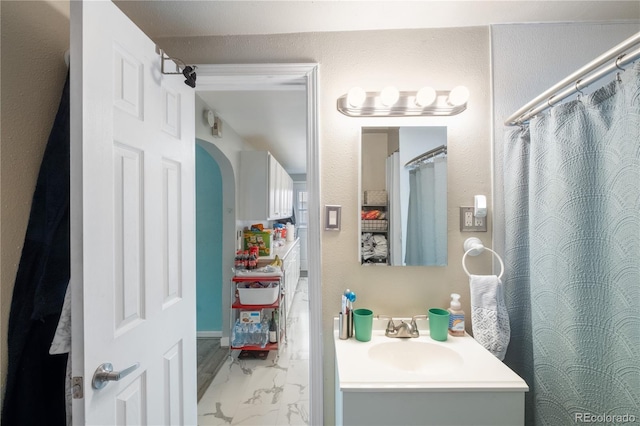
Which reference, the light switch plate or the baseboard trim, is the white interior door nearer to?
the light switch plate

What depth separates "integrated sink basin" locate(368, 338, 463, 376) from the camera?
1138 millimetres

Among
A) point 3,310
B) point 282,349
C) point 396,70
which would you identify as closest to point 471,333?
point 396,70

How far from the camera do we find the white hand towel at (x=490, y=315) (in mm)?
1131

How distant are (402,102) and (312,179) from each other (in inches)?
21.6

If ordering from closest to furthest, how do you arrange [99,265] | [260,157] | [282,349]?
[99,265] < [282,349] < [260,157]

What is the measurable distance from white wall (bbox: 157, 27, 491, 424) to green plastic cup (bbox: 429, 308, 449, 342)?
10cm

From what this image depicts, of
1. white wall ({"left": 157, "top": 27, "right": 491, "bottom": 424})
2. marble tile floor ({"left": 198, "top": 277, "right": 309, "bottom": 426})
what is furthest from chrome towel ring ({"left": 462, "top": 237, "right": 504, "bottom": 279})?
marble tile floor ({"left": 198, "top": 277, "right": 309, "bottom": 426})

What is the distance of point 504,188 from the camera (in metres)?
1.25

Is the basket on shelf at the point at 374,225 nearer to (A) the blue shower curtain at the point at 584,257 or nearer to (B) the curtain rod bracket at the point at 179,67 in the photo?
(A) the blue shower curtain at the point at 584,257

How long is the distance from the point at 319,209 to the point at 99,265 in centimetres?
83

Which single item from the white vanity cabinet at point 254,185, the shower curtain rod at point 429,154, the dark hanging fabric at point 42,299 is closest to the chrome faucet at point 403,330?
the shower curtain rod at point 429,154

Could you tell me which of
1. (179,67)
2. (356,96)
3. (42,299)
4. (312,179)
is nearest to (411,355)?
(312,179)

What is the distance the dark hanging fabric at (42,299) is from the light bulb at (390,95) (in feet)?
3.82

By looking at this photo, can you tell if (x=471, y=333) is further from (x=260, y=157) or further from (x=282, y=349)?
(x=260, y=157)
